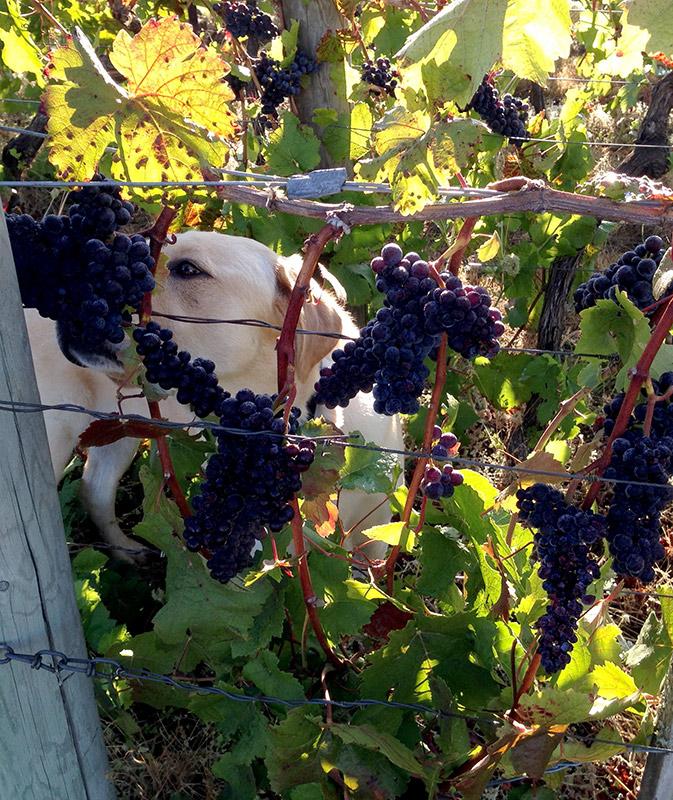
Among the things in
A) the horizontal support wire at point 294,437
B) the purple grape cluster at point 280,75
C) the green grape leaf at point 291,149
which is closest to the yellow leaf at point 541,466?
the horizontal support wire at point 294,437

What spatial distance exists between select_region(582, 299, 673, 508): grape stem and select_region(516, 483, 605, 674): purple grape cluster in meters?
0.07

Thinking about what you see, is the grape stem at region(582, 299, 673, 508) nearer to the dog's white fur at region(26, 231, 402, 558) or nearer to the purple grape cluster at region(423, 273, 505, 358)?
the purple grape cluster at region(423, 273, 505, 358)

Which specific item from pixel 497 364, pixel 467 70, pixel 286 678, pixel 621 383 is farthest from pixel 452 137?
pixel 497 364

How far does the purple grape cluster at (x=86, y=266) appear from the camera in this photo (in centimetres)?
131

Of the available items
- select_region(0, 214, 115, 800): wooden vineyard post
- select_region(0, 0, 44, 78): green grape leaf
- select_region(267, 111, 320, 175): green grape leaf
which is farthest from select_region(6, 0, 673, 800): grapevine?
select_region(0, 0, 44, 78): green grape leaf

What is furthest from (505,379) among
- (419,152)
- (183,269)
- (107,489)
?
(419,152)

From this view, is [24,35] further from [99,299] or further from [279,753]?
[279,753]

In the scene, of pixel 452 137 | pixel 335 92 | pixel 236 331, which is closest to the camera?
pixel 452 137

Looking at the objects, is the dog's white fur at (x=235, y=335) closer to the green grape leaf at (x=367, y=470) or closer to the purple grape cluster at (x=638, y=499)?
the green grape leaf at (x=367, y=470)

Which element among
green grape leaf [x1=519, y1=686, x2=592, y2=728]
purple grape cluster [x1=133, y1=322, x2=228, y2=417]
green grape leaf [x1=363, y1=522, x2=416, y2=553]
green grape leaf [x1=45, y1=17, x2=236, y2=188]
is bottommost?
green grape leaf [x1=519, y1=686, x2=592, y2=728]

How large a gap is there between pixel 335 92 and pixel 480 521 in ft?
7.96

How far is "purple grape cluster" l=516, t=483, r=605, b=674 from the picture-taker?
1278 mm

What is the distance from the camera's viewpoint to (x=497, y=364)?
3.42 m

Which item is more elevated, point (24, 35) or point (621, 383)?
point (24, 35)
